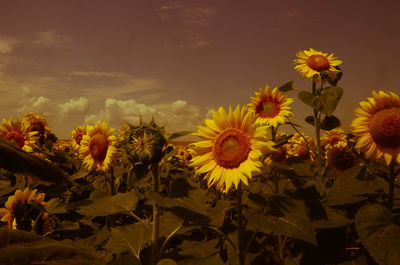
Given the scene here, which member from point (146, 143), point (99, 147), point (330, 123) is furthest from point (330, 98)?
point (99, 147)

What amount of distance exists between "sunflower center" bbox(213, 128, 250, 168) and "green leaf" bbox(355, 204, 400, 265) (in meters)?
0.88

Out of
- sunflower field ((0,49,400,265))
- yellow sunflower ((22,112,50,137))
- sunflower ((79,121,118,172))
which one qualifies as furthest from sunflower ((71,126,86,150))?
sunflower field ((0,49,400,265))

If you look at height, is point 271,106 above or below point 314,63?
below

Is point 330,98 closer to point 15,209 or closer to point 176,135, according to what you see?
point 176,135

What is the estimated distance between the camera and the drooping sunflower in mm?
3699

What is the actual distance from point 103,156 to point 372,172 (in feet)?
9.36

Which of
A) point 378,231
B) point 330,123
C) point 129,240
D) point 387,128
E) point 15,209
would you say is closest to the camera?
point 378,231

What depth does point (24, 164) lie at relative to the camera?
466 millimetres

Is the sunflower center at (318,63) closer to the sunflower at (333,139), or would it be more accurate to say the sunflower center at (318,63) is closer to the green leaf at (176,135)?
the sunflower at (333,139)

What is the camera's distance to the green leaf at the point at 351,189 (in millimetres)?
2014

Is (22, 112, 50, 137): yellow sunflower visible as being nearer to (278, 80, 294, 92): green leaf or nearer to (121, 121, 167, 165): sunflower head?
(121, 121, 167, 165): sunflower head

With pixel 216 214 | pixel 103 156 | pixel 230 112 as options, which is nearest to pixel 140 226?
pixel 216 214

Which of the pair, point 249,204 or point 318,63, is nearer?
point 249,204

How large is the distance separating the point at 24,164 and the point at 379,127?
255 centimetres
